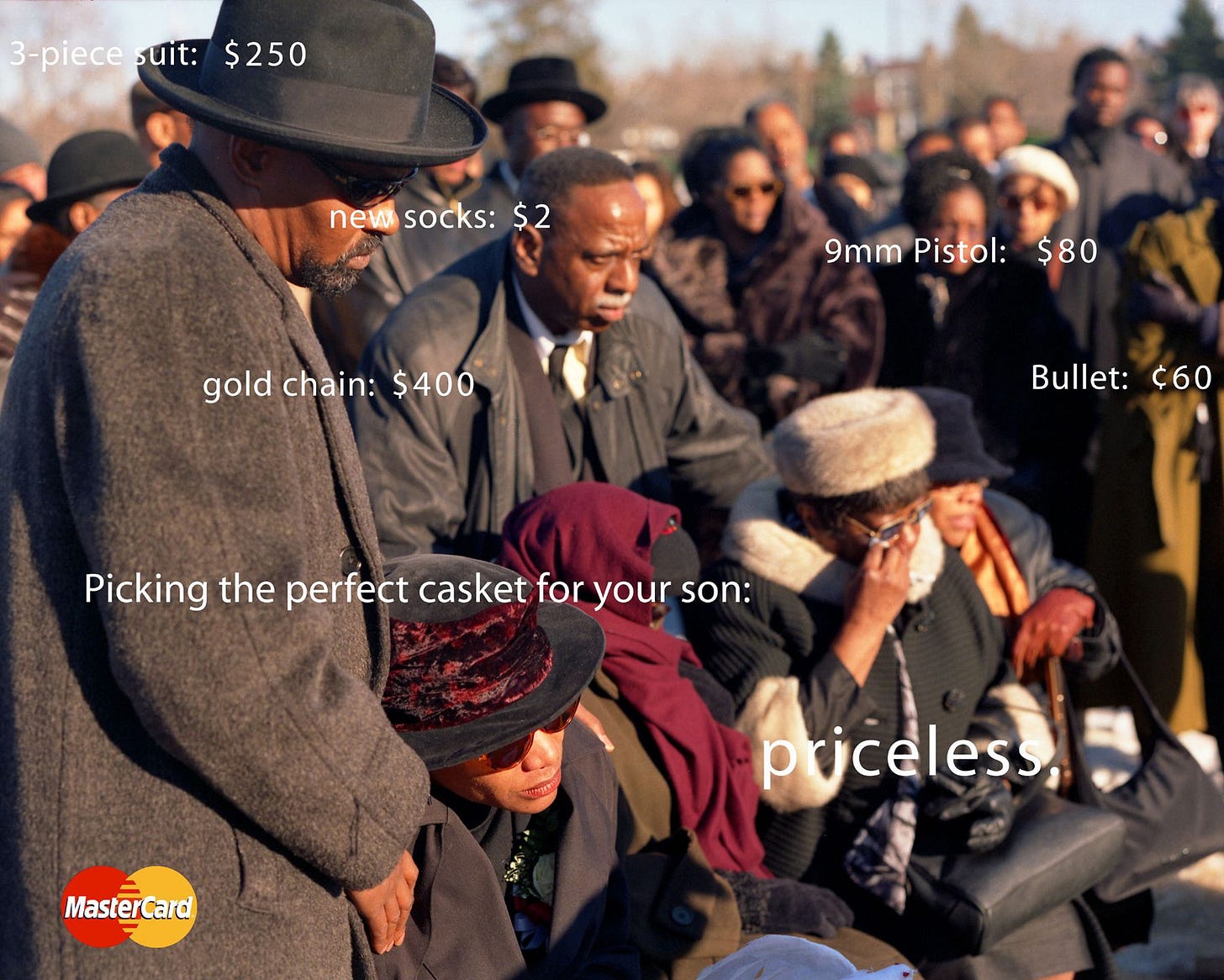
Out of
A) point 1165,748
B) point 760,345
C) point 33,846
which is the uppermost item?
point 33,846

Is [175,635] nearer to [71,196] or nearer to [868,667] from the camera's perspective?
[868,667]

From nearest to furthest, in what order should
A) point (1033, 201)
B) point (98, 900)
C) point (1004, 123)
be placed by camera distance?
1. point (98, 900)
2. point (1033, 201)
3. point (1004, 123)

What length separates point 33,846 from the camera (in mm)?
1852

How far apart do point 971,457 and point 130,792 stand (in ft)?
9.09

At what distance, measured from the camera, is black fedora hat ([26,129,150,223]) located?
4.95 meters

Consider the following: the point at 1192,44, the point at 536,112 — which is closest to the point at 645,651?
the point at 536,112

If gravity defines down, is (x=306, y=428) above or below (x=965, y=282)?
above

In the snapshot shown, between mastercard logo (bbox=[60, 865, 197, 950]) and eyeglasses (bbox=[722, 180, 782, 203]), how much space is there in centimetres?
509

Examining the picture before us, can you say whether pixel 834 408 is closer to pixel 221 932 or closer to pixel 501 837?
pixel 501 837

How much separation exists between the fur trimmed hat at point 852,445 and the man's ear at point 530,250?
82cm

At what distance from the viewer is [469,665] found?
235 centimetres

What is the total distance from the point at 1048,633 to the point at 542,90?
3.55 metres

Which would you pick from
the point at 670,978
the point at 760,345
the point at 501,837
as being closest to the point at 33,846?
the point at 501,837

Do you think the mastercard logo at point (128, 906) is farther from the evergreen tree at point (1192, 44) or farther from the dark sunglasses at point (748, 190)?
the evergreen tree at point (1192, 44)
